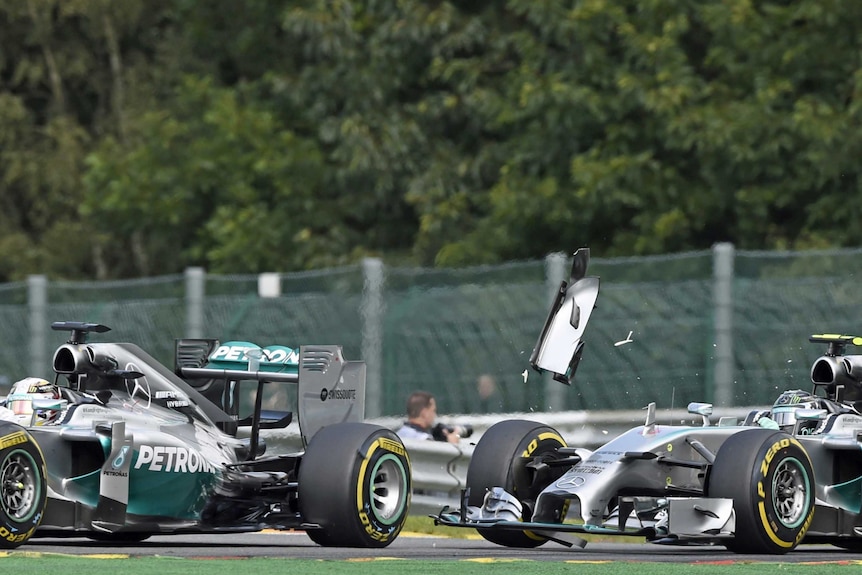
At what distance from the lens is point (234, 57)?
1174 inches

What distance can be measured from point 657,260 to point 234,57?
15104 millimetres

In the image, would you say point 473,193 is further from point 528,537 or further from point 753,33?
point 528,537

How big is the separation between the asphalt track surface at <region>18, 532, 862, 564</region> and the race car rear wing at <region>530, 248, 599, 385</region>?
1.10 m

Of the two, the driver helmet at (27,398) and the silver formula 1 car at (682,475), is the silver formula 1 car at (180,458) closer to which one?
the driver helmet at (27,398)

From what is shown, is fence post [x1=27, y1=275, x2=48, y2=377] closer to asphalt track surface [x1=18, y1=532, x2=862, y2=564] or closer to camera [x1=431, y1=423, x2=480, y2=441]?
camera [x1=431, y1=423, x2=480, y2=441]

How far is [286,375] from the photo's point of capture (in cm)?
1280

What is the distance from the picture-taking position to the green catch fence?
49.3 feet

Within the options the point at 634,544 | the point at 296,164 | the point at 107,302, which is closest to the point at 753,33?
the point at 296,164

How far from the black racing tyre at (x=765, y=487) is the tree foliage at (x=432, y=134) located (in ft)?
37.1

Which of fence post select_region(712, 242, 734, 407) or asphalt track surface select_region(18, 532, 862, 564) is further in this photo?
fence post select_region(712, 242, 734, 407)

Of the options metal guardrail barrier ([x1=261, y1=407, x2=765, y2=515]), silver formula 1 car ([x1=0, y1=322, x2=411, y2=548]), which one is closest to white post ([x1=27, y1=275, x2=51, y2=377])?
metal guardrail barrier ([x1=261, y1=407, x2=765, y2=515])

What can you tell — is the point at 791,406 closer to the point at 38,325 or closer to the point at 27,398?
the point at 27,398

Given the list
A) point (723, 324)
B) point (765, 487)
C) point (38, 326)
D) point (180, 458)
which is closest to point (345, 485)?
point (180, 458)

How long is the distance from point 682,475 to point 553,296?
14.8 ft
